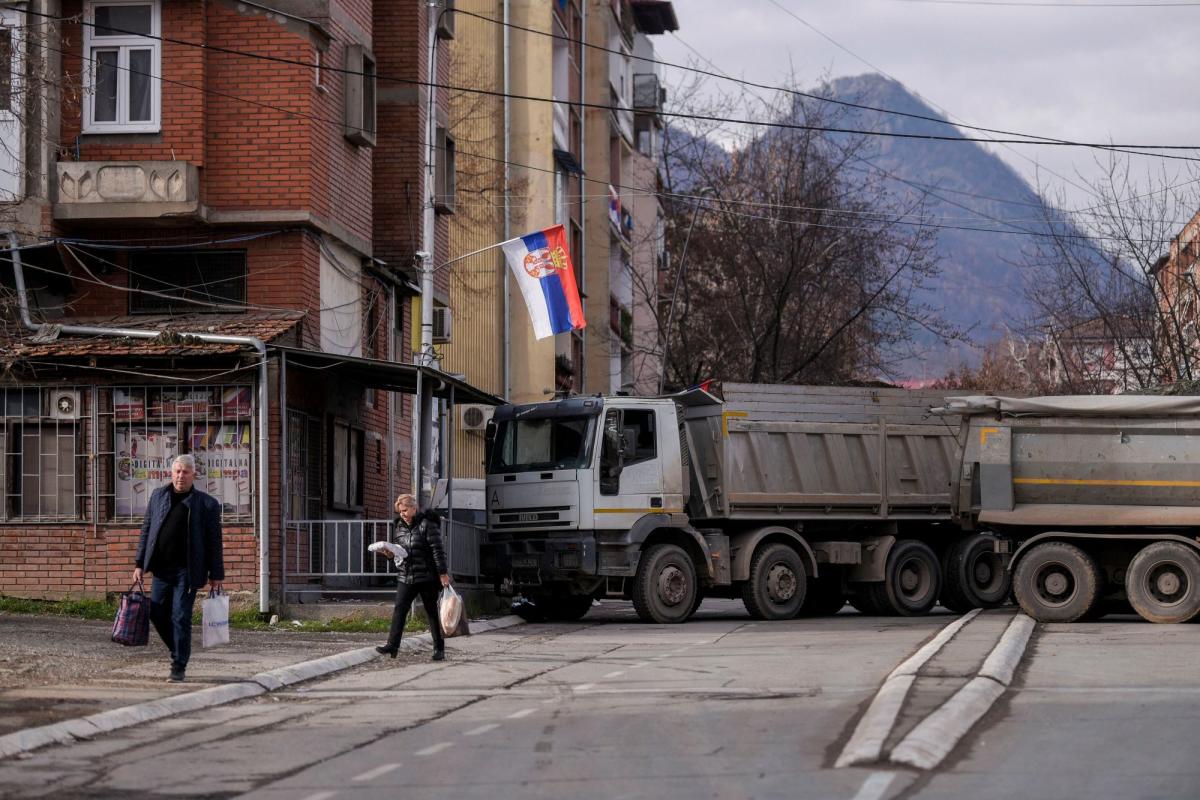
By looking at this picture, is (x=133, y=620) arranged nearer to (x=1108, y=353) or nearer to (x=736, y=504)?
(x=736, y=504)

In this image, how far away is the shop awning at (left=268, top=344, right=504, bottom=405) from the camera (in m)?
21.0

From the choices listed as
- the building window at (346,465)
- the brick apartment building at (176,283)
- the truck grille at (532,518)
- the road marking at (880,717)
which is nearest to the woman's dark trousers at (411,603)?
the brick apartment building at (176,283)

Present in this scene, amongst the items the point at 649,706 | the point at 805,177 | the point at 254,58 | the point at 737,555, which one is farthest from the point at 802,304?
the point at 649,706

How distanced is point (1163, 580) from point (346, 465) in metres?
11.1

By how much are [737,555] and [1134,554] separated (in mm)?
5158

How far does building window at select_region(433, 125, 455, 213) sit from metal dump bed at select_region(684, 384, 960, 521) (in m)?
6.17

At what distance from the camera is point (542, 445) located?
23.9 metres

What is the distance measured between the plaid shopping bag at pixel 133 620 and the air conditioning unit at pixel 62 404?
7928 mm

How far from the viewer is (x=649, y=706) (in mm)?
12641

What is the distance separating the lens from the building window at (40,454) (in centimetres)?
2197

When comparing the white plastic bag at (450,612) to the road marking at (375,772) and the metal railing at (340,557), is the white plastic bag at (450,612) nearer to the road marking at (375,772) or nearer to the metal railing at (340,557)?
the metal railing at (340,557)

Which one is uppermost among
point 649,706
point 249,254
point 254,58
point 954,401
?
point 254,58

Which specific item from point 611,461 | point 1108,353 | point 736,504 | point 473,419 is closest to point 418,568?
point 611,461

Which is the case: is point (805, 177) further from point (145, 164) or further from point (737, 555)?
point (145, 164)
